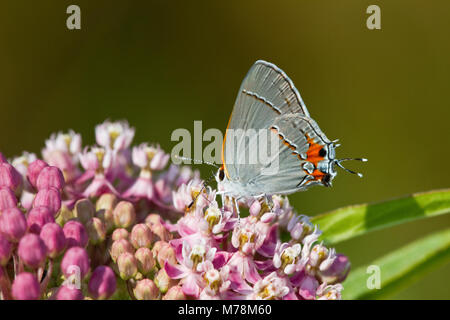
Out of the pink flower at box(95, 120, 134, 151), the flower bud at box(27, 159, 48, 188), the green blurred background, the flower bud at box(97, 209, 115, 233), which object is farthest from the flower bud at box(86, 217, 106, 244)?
the green blurred background

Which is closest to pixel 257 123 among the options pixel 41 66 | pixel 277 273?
pixel 277 273

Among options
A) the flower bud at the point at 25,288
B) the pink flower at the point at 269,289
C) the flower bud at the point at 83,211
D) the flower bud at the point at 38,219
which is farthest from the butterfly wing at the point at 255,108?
the flower bud at the point at 25,288

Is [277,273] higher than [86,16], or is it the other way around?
[86,16]

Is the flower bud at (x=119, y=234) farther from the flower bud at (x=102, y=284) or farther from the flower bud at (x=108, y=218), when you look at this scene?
the flower bud at (x=102, y=284)

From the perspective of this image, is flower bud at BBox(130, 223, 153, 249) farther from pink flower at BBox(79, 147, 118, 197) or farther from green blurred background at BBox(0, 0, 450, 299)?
green blurred background at BBox(0, 0, 450, 299)
